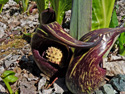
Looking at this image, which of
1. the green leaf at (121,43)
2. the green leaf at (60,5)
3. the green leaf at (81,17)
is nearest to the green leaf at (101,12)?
the green leaf at (81,17)

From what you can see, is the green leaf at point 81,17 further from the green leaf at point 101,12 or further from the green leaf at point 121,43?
the green leaf at point 121,43

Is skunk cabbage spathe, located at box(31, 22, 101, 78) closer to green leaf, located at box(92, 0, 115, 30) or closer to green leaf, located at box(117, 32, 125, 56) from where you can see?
green leaf, located at box(92, 0, 115, 30)

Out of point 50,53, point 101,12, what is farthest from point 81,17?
point 50,53

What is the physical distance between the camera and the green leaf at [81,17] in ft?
3.22

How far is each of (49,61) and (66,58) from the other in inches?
4.2

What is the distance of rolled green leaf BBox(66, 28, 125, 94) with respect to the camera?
0.87 m

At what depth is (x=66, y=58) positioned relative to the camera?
3.51 ft

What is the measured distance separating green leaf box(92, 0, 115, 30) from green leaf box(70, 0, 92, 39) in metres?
0.09

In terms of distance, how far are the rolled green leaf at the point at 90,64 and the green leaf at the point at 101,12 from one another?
0.19 m

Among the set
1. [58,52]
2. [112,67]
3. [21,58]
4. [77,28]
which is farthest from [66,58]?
[21,58]

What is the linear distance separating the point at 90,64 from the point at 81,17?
0.99ft

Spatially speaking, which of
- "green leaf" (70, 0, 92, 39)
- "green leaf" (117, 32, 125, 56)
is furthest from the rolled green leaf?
"green leaf" (117, 32, 125, 56)

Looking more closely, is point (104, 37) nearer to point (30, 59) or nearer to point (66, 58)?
point (66, 58)

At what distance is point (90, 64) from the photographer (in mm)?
868
